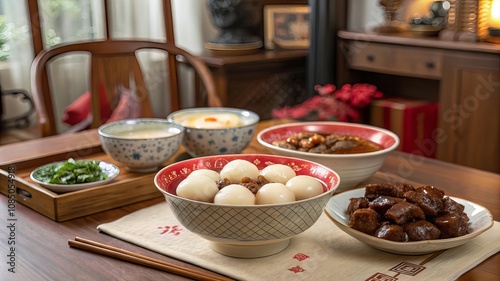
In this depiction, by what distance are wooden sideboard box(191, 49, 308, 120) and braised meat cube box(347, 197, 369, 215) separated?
2.47m

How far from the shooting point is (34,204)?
4.09 ft

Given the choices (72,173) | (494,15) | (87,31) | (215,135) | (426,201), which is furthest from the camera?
(87,31)

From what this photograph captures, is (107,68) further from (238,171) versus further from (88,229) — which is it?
(238,171)

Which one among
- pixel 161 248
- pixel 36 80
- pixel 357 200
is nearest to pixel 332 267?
pixel 357 200

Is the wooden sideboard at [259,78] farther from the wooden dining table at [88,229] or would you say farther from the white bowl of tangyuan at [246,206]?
the white bowl of tangyuan at [246,206]


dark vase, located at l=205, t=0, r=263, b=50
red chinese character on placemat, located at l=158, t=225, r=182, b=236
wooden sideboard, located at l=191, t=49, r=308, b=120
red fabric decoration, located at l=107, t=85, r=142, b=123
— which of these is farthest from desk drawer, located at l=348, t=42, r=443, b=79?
red chinese character on placemat, located at l=158, t=225, r=182, b=236

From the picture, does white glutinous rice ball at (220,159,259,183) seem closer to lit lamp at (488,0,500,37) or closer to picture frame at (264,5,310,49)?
lit lamp at (488,0,500,37)

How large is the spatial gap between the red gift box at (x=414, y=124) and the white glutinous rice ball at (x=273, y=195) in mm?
2405

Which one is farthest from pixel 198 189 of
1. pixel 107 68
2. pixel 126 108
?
pixel 126 108

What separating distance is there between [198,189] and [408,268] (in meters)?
0.33

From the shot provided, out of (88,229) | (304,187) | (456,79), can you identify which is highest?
(304,187)

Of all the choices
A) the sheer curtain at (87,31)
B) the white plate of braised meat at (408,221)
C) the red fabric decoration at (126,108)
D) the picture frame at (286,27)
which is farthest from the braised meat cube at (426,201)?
the picture frame at (286,27)

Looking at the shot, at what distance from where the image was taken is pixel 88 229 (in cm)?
115

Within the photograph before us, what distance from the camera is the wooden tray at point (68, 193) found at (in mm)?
1200
